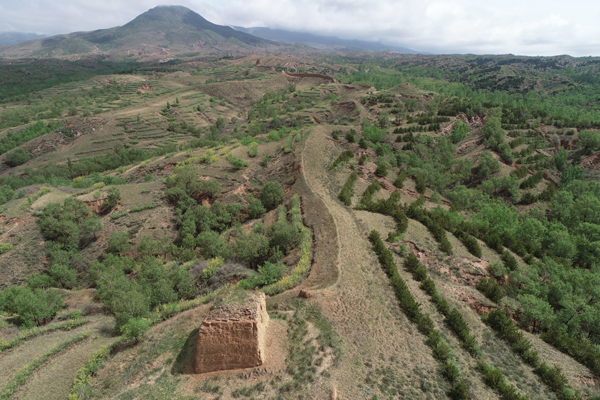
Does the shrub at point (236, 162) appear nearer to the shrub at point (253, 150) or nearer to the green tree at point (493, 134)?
the shrub at point (253, 150)

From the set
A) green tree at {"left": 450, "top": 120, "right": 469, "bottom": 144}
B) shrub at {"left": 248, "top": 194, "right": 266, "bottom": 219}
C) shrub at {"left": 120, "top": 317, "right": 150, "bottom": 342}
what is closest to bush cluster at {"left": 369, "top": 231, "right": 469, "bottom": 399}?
shrub at {"left": 120, "top": 317, "right": 150, "bottom": 342}

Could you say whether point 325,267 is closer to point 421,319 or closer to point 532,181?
point 421,319

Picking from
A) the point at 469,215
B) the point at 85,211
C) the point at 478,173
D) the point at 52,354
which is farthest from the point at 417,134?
the point at 52,354

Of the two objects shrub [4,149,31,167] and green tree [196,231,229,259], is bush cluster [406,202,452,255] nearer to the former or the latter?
green tree [196,231,229,259]

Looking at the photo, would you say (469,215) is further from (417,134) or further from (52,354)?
(52,354)

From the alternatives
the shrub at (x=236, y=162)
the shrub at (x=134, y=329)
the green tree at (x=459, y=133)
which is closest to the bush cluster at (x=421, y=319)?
the shrub at (x=134, y=329)
